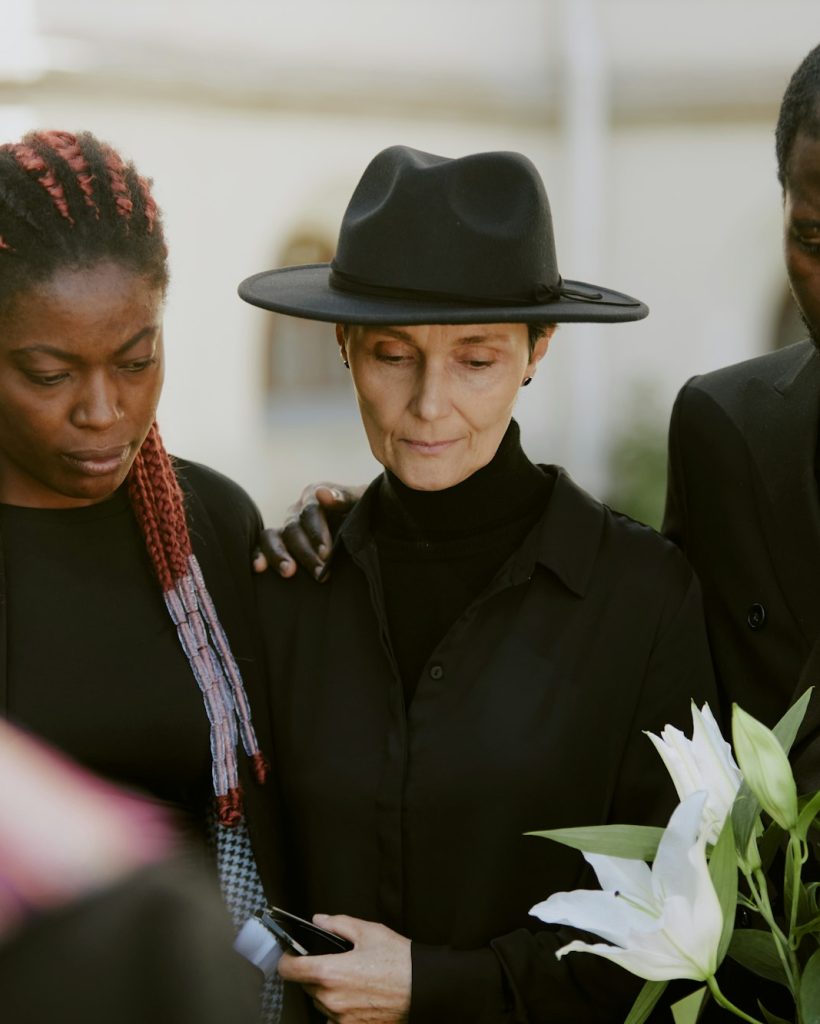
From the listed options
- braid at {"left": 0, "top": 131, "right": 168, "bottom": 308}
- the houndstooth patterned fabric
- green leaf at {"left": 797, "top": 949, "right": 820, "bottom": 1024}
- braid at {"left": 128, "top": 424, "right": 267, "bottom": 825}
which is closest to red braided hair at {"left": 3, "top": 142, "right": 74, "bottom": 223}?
braid at {"left": 0, "top": 131, "right": 168, "bottom": 308}

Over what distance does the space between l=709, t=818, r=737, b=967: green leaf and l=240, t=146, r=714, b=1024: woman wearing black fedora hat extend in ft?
2.72

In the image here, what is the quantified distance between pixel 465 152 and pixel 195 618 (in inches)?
368

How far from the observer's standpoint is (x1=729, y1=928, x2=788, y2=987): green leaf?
1.54 m

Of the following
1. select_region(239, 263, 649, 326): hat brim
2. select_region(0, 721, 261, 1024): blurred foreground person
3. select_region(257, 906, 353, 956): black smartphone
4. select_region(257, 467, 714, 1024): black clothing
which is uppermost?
select_region(239, 263, 649, 326): hat brim

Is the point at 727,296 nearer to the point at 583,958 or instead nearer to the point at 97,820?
the point at 583,958

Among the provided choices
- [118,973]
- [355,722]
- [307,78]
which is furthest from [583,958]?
[307,78]

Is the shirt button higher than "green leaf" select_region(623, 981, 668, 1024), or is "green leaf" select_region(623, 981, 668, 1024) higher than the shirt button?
the shirt button

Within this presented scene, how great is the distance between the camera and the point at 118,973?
78 cm

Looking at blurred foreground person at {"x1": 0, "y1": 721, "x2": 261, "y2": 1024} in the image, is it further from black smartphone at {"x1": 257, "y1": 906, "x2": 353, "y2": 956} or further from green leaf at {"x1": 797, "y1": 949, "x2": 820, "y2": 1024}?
black smartphone at {"x1": 257, "y1": 906, "x2": 353, "y2": 956}

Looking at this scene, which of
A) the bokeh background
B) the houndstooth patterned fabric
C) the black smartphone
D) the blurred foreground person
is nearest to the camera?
the blurred foreground person

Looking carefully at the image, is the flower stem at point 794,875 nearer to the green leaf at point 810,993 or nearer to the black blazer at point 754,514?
the green leaf at point 810,993

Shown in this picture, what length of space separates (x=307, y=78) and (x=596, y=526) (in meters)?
8.66

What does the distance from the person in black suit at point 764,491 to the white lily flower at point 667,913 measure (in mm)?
991

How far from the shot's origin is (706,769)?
156 cm
